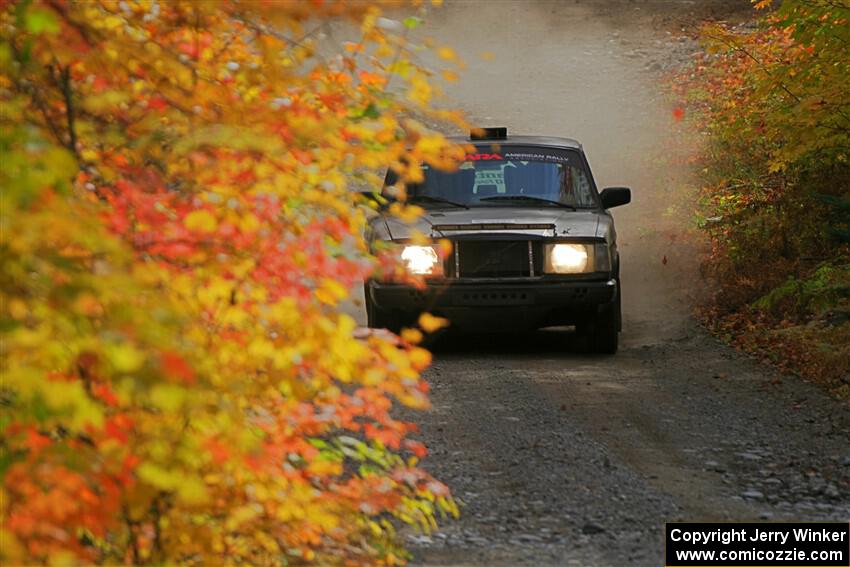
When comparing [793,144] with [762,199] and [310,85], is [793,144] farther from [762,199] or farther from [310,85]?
[310,85]

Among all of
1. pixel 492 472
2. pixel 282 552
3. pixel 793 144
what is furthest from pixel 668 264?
pixel 282 552

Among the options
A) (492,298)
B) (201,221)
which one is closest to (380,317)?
(492,298)

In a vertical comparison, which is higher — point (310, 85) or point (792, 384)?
point (310, 85)

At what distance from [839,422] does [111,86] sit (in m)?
6.12

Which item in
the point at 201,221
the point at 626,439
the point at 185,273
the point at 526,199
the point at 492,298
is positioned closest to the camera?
the point at 201,221

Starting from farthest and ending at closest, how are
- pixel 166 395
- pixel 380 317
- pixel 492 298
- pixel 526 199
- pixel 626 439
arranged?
pixel 526 199, pixel 380 317, pixel 492 298, pixel 626 439, pixel 166 395

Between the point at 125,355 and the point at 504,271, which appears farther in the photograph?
the point at 504,271

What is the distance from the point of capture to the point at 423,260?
1063cm

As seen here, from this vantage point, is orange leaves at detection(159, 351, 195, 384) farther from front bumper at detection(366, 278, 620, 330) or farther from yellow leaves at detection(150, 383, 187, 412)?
front bumper at detection(366, 278, 620, 330)

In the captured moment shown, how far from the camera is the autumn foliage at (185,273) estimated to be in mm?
3051

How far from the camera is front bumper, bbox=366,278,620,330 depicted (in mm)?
10617

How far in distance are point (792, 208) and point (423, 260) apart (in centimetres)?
477

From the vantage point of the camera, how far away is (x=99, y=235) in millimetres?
2990

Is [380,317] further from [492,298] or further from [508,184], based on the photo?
[508,184]
